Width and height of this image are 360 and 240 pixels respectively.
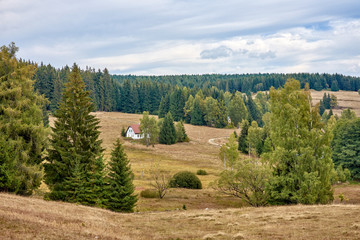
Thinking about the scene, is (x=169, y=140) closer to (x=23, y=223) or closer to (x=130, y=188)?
(x=130, y=188)

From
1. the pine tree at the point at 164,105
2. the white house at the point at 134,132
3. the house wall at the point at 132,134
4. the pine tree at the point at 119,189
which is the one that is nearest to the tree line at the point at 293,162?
the pine tree at the point at 119,189

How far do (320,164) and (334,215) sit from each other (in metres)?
10.5

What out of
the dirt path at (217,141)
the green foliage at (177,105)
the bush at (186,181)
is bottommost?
the bush at (186,181)

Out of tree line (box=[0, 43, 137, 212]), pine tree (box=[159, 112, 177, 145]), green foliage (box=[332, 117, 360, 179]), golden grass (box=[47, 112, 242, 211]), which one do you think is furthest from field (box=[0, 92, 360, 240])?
pine tree (box=[159, 112, 177, 145])

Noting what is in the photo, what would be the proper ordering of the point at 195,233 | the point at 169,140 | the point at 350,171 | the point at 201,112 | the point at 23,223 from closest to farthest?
the point at 23,223, the point at 195,233, the point at 350,171, the point at 169,140, the point at 201,112

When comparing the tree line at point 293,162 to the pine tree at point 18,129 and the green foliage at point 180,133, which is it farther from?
the green foliage at point 180,133

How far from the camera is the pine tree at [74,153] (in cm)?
3059

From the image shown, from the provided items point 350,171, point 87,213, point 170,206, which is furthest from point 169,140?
point 87,213

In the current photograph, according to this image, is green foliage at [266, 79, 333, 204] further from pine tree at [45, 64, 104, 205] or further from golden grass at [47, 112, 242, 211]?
pine tree at [45, 64, 104, 205]

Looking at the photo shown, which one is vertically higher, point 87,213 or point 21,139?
point 21,139

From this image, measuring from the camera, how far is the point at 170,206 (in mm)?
36469

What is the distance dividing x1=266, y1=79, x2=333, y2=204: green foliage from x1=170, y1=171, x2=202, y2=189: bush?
726 inches

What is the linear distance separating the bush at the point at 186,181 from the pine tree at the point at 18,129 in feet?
79.9

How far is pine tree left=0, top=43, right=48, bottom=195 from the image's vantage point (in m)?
27.4
